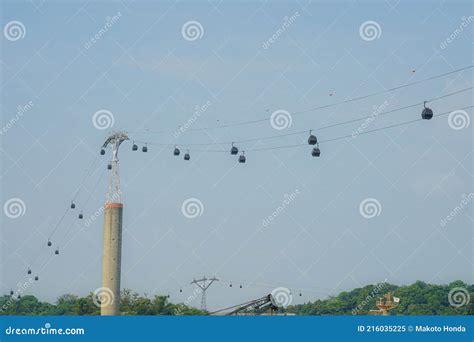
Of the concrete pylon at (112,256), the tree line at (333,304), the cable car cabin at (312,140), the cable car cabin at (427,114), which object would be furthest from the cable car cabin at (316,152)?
the tree line at (333,304)

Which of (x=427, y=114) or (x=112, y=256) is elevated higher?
(x=112, y=256)

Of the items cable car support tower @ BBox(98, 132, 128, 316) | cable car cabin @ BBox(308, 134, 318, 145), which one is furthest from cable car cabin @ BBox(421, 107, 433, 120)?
cable car support tower @ BBox(98, 132, 128, 316)

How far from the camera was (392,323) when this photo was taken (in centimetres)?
3191

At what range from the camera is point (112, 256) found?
227 ft

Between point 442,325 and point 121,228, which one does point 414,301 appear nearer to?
point 121,228

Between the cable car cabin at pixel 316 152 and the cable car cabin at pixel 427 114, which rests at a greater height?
the cable car cabin at pixel 316 152

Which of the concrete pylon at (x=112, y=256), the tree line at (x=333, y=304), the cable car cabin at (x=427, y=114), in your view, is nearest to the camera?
the cable car cabin at (x=427, y=114)

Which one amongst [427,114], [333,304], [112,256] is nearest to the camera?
[427,114]

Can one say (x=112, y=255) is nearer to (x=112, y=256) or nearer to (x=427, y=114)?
(x=112, y=256)

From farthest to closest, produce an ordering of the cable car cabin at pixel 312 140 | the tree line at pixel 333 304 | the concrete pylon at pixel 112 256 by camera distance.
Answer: the tree line at pixel 333 304
the concrete pylon at pixel 112 256
the cable car cabin at pixel 312 140

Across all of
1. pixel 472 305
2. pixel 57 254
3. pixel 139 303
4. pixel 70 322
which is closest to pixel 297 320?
pixel 70 322

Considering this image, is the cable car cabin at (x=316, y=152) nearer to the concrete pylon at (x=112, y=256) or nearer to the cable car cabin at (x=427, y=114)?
the cable car cabin at (x=427, y=114)

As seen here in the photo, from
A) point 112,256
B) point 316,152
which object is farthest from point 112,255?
point 316,152

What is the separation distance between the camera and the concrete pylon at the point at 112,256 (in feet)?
226
